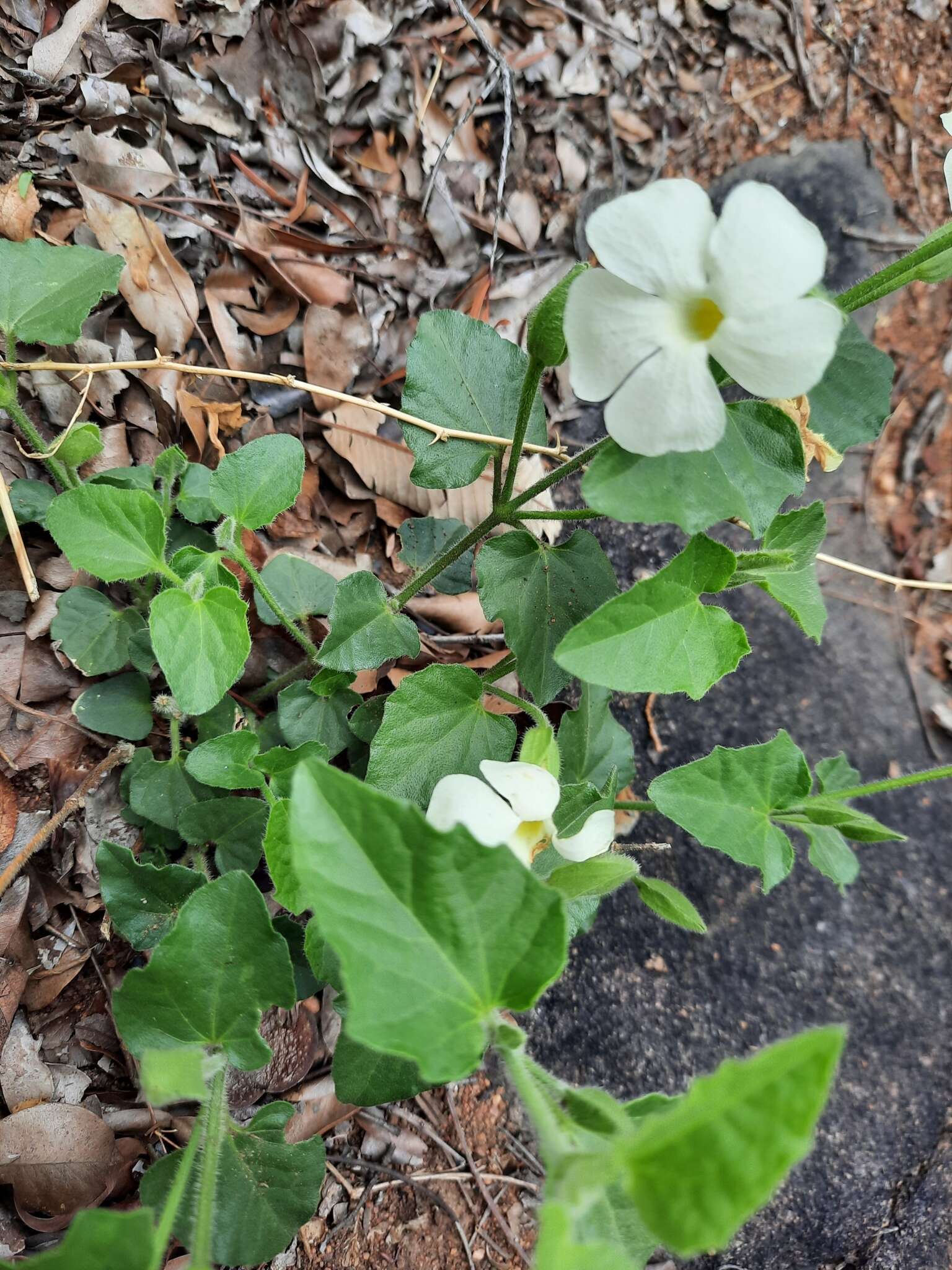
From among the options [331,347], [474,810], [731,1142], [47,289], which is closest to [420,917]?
[474,810]

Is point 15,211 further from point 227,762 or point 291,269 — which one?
point 227,762

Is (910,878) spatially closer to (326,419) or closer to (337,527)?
(337,527)

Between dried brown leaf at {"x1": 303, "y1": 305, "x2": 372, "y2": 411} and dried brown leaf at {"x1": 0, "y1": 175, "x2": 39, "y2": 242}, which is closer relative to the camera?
dried brown leaf at {"x1": 0, "y1": 175, "x2": 39, "y2": 242}

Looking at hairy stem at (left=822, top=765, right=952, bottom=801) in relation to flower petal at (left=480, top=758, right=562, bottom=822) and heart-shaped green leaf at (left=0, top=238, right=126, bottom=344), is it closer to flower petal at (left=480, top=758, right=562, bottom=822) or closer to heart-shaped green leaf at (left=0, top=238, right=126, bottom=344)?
flower petal at (left=480, top=758, right=562, bottom=822)

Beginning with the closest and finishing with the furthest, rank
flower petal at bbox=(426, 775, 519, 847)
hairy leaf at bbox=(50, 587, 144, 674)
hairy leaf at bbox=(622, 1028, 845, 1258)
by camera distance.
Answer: hairy leaf at bbox=(622, 1028, 845, 1258) < flower petal at bbox=(426, 775, 519, 847) < hairy leaf at bbox=(50, 587, 144, 674)

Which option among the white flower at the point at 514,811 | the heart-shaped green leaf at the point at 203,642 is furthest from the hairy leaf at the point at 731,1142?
the heart-shaped green leaf at the point at 203,642

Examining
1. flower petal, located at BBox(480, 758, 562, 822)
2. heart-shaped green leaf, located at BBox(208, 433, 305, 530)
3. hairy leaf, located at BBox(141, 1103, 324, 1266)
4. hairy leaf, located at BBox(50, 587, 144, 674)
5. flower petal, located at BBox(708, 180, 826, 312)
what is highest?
flower petal, located at BBox(708, 180, 826, 312)

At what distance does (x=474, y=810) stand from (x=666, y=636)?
30 centimetres

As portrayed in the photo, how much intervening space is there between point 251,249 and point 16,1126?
1457 millimetres

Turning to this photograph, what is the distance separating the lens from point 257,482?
112cm

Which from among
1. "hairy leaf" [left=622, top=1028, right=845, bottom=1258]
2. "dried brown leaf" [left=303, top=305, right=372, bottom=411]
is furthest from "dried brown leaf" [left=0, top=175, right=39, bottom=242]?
"hairy leaf" [left=622, top=1028, right=845, bottom=1258]

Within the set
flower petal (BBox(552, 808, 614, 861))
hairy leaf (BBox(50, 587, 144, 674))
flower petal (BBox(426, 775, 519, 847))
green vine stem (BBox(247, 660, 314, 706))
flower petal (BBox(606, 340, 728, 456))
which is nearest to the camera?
flower petal (BBox(606, 340, 728, 456))

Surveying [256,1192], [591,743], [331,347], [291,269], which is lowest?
[256,1192]

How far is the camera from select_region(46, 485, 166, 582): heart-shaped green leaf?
1012 millimetres
